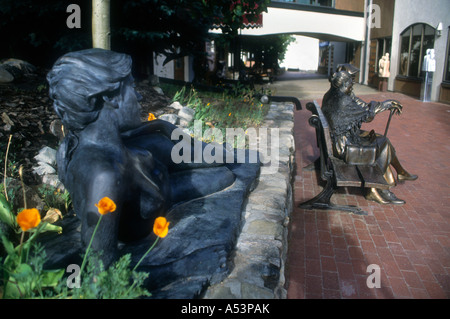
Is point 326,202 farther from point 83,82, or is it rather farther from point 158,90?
point 158,90

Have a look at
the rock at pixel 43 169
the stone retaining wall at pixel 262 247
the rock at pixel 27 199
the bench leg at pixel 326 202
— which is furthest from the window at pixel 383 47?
the rock at pixel 27 199

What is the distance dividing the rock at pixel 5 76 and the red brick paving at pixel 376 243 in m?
4.43

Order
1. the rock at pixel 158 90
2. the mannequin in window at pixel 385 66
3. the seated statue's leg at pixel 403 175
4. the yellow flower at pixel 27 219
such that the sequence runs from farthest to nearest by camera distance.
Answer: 1. the mannequin in window at pixel 385 66
2. the rock at pixel 158 90
3. the seated statue's leg at pixel 403 175
4. the yellow flower at pixel 27 219

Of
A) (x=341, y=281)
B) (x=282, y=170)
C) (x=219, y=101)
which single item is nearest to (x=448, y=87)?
(x=219, y=101)

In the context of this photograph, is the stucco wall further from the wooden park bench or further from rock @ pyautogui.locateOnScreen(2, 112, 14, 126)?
rock @ pyautogui.locateOnScreen(2, 112, 14, 126)

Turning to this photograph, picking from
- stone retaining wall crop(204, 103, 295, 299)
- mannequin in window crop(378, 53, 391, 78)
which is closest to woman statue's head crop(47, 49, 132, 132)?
stone retaining wall crop(204, 103, 295, 299)

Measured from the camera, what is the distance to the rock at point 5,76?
518 cm

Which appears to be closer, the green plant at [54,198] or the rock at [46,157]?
the green plant at [54,198]

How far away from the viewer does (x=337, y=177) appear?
4172 millimetres

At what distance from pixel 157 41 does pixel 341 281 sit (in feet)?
17.5

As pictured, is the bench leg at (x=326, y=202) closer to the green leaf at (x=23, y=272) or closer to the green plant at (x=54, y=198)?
the green plant at (x=54, y=198)

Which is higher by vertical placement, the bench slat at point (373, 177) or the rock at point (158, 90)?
the rock at point (158, 90)
